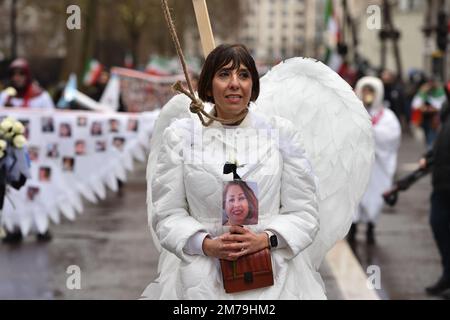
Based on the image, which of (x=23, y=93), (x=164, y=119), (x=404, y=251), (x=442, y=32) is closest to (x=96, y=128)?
(x=23, y=93)

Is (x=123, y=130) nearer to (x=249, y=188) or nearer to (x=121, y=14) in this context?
(x=249, y=188)

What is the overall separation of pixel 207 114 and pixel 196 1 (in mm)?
678

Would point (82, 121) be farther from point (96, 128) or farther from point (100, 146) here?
point (100, 146)

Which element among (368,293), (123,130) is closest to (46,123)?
(123,130)

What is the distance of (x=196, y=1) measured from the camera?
4750 millimetres

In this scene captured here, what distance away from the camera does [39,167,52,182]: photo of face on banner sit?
40.2ft

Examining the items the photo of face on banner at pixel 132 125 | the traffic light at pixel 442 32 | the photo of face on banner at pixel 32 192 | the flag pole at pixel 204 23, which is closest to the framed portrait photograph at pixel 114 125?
the photo of face on banner at pixel 132 125

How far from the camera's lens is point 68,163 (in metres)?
12.7

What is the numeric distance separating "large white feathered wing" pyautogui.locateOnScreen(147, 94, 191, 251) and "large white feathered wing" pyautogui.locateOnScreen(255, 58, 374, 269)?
0.33 metres

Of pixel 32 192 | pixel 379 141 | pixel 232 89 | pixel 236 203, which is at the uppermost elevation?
pixel 232 89

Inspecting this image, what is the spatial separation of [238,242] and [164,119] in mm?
1066

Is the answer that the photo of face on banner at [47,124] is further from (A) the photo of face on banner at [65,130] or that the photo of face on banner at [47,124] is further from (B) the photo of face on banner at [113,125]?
(B) the photo of face on banner at [113,125]

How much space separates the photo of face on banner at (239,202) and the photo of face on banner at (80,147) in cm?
888

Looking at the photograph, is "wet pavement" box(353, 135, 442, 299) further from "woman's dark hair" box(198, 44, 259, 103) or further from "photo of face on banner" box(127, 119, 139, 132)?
"woman's dark hair" box(198, 44, 259, 103)
